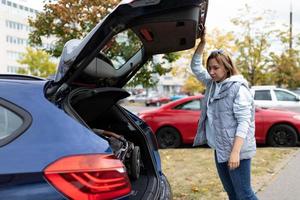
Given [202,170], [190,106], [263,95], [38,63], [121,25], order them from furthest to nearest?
1. [38,63]
2. [263,95]
3. [190,106]
4. [202,170]
5. [121,25]

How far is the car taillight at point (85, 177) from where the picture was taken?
2.52 metres

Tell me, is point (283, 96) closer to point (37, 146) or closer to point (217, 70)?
point (217, 70)

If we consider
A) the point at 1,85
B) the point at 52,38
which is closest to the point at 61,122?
the point at 1,85

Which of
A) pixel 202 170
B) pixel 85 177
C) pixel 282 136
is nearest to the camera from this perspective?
pixel 85 177

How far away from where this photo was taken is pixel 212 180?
6.95m

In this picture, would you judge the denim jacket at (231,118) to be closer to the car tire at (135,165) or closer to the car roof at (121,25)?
the car tire at (135,165)

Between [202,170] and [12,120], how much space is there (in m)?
5.42

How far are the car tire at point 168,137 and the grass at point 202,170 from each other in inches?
33.3

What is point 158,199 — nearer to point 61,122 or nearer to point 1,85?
point 61,122

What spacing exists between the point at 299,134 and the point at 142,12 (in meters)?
8.96

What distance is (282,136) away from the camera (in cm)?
1100

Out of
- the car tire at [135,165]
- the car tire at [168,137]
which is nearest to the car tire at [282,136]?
the car tire at [168,137]

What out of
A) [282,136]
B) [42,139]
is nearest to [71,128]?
[42,139]

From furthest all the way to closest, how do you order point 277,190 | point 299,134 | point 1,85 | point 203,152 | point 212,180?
point 299,134 < point 203,152 < point 212,180 < point 277,190 < point 1,85
